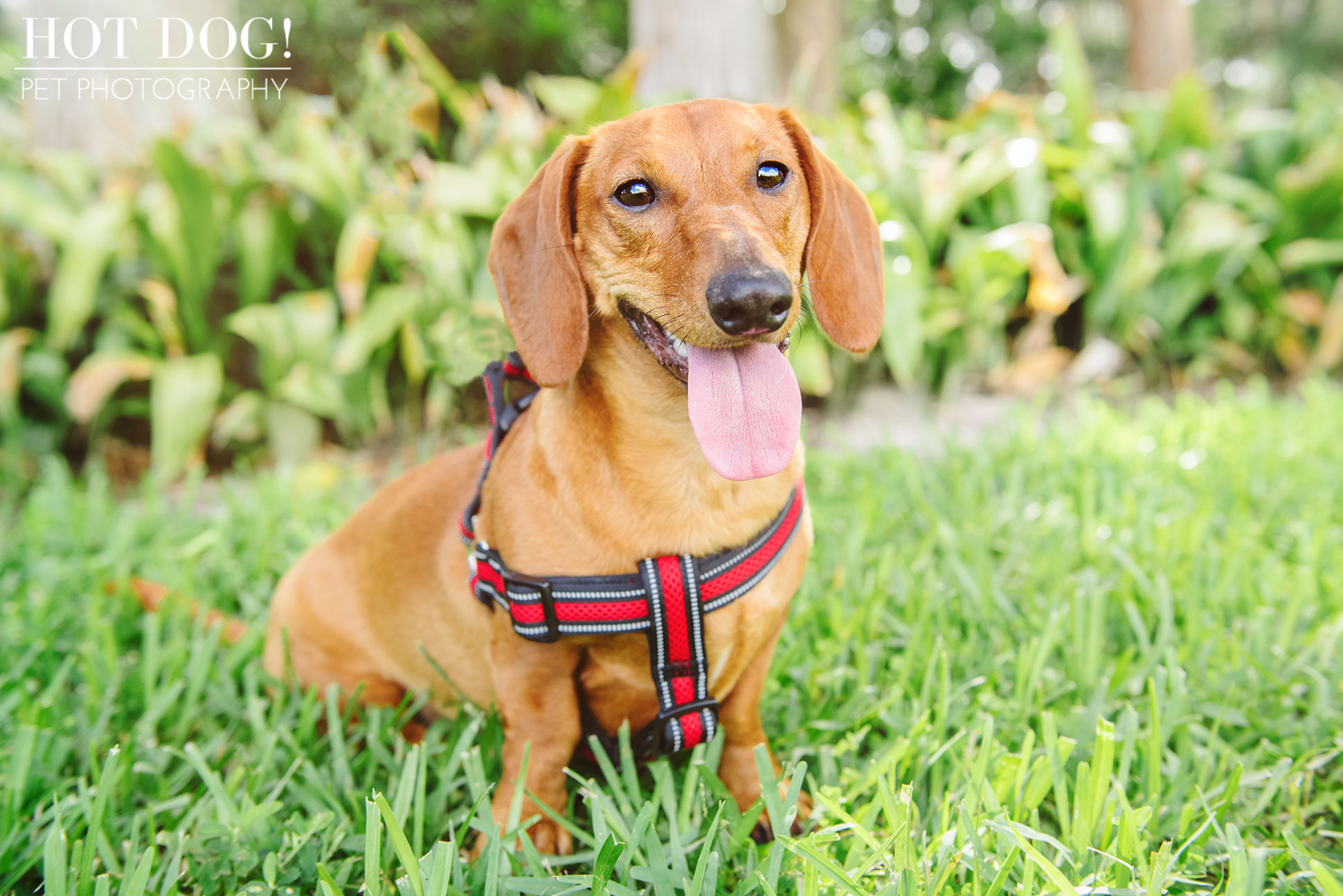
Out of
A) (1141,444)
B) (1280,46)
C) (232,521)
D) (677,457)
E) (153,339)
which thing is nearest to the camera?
(677,457)

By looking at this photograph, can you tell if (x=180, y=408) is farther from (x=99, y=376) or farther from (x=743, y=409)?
(x=743, y=409)

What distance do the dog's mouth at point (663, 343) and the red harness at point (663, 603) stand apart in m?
0.34

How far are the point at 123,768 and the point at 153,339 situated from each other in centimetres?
280

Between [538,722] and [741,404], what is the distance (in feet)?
2.40

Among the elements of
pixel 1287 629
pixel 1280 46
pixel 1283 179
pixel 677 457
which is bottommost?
pixel 1287 629

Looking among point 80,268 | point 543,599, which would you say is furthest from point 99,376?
point 543,599

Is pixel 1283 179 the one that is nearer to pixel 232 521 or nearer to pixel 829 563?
pixel 829 563

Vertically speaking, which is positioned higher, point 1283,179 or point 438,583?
point 1283,179

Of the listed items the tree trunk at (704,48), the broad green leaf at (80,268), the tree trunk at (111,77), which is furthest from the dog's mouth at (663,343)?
the tree trunk at (111,77)

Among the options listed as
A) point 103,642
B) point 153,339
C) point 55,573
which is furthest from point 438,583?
point 153,339

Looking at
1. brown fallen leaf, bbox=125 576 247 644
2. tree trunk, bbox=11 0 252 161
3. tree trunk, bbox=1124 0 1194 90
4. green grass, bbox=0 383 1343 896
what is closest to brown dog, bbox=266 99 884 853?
green grass, bbox=0 383 1343 896

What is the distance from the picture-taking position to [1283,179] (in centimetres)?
496

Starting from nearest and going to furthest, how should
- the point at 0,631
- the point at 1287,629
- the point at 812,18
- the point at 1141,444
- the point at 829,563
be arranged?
the point at 1287,629
the point at 0,631
the point at 829,563
the point at 1141,444
the point at 812,18

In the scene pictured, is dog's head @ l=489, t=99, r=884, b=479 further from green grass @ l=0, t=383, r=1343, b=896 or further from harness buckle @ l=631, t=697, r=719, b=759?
green grass @ l=0, t=383, r=1343, b=896
